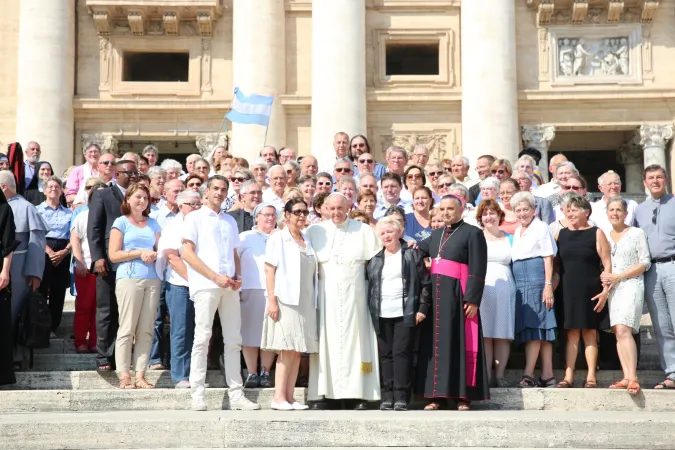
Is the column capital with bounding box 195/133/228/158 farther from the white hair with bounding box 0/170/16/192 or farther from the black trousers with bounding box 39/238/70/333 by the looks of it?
the white hair with bounding box 0/170/16/192

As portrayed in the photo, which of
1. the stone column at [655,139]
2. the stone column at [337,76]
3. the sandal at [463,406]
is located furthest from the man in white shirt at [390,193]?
the stone column at [655,139]

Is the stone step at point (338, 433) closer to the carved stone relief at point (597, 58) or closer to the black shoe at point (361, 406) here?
the black shoe at point (361, 406)

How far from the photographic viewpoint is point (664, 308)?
11.4 meters

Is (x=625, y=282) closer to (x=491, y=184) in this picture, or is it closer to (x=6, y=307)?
(x=491, y=184)

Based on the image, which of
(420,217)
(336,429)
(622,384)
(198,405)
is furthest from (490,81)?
(336,429)

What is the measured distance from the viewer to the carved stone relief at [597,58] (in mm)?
23906

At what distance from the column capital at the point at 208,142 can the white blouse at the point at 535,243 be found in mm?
13139

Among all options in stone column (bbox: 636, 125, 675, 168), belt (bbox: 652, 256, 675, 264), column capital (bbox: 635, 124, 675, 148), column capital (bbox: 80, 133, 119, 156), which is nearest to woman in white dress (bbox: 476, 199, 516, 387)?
belt (bbox: 652, 256, 675, 264)

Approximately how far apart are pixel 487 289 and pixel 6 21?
53.1 feet

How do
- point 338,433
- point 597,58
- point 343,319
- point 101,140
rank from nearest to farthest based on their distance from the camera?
point 338,433 → point 343,319 → point 597,58 → point 101,140

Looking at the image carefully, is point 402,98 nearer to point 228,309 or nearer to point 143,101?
point 143,101

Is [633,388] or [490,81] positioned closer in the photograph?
[633,388]

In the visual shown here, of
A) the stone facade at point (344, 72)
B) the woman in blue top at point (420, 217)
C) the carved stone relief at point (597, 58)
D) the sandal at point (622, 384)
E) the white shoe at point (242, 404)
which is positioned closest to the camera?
the white shoe at point (242, 404)

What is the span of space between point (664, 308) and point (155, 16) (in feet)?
51.5
